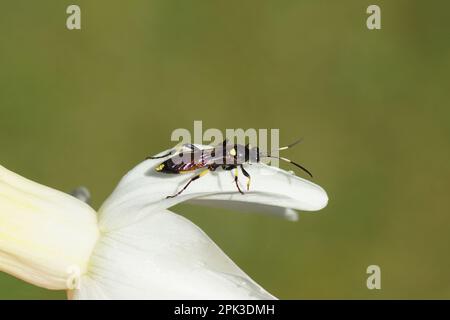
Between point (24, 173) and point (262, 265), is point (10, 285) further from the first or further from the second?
point (262, 265)

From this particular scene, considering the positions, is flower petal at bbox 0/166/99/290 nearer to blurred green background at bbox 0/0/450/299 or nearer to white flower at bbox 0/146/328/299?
white flower at bbox 0/146/328/299

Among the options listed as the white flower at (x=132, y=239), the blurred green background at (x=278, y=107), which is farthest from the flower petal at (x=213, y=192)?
the blurred green background at (x=278, y=107)

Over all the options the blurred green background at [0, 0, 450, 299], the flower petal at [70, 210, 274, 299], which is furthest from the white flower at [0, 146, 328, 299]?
the blurred green background at [0, 0, 450, 299]

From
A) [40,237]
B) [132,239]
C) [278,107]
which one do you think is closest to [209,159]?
[132,239]

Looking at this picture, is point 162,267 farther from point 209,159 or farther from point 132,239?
point 209,159

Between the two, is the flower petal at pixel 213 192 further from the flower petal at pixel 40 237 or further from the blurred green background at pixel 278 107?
the blurred green background at pixel 278 107
